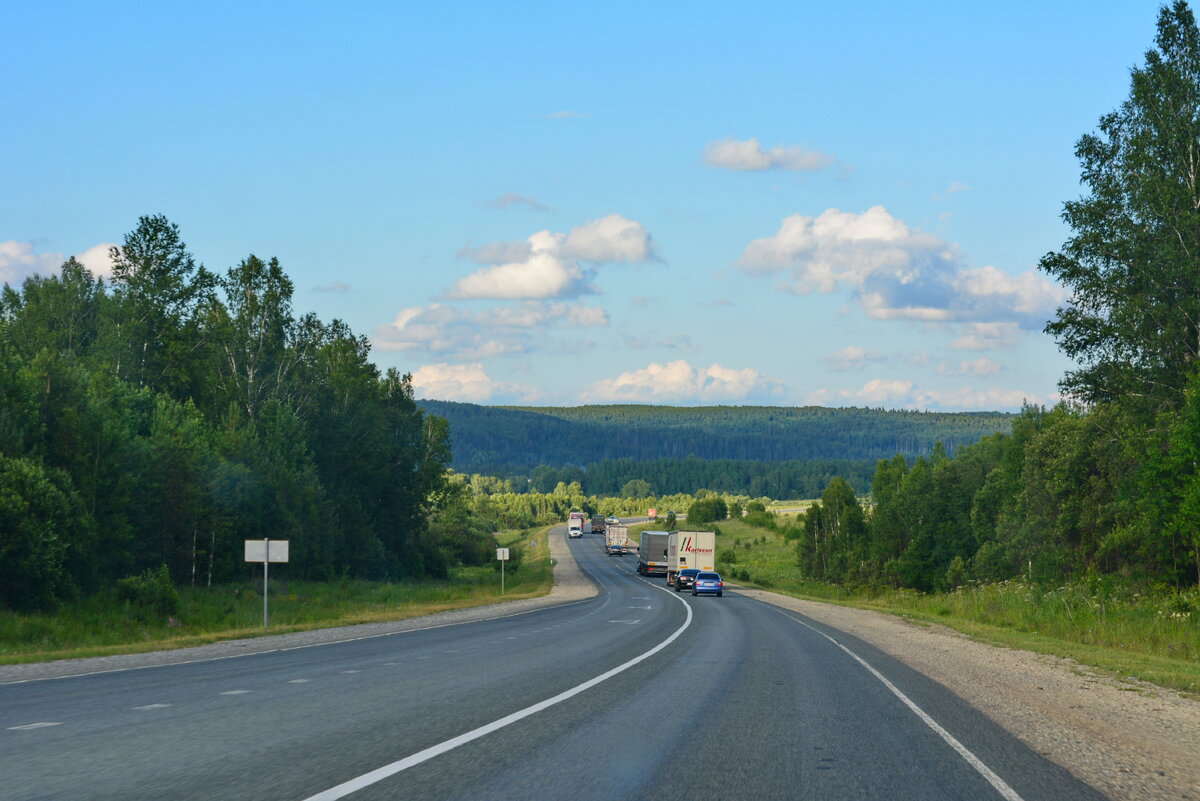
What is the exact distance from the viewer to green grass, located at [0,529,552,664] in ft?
86.4

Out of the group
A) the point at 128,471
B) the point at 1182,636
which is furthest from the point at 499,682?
the point at 128,471

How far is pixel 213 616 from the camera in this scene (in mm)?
38625

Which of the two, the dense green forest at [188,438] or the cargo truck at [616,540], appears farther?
the cargo truck at [616,540]

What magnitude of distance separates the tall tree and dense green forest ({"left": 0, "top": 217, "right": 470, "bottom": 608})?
35179 millimetres

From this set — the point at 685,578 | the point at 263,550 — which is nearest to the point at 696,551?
the point at 685,578

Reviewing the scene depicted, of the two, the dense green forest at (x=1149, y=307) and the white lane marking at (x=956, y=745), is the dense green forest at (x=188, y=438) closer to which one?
the white lane marking at (x=956, y=745)

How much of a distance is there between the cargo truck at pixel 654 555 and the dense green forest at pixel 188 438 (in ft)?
59.7

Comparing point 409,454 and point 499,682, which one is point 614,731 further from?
point 409,454

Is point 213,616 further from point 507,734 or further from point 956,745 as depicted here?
point 956,745

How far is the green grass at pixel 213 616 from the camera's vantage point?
26.3m

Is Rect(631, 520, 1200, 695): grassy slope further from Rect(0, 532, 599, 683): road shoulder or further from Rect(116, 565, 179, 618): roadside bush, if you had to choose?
Rect(116, 565, 179, 618): roadside bush

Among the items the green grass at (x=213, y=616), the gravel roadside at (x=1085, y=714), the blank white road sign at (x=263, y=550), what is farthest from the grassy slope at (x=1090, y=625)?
the blank white road sign at (x=263, y=550)

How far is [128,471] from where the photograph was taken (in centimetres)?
4512

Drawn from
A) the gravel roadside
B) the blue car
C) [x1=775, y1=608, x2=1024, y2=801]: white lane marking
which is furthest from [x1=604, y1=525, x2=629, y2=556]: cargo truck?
[x1=775, y1=608, x2=1024, y2=801]: white lane marking
